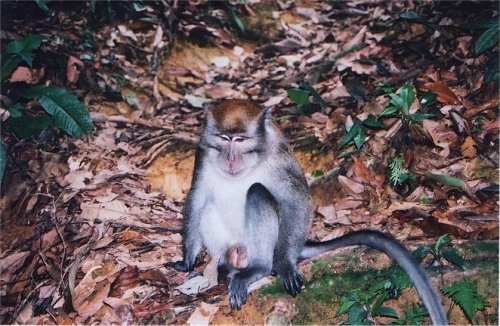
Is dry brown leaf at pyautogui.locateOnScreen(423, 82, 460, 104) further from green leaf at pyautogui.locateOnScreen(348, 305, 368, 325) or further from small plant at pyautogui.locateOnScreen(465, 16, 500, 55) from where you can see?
green leaf at pyautogui.locateOnScreen(348, 305, 368, 325)

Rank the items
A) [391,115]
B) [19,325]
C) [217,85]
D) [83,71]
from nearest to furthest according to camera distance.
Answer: [19,325] → [391,115] → [83,71] → [217,85]

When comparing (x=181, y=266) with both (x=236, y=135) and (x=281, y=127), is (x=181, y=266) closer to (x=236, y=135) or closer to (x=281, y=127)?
(x=236, y=135)

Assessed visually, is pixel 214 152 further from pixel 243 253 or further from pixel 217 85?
pixel 217 85

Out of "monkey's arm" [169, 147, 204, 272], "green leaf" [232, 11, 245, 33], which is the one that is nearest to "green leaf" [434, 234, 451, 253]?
"monkey's arm" [169, 147, 204, 272]

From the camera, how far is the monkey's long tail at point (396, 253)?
3.55m

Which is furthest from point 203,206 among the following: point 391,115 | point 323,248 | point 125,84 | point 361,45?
point 361,45

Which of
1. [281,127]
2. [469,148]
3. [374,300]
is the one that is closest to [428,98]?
[469,148]

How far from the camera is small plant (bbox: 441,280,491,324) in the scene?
3617 millimetres

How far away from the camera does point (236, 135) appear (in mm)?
4254

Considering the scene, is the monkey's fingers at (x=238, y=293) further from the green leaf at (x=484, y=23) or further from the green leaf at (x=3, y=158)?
the green leaf at (x=484, y=23)

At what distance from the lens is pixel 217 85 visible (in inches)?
298

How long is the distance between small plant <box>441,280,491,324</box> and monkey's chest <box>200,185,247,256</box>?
5.55 feet

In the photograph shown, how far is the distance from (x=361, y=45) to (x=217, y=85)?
2046 mm

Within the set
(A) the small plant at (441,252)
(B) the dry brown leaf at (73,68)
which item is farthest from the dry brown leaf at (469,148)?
(B) the dry brown leaf at (73,68)
